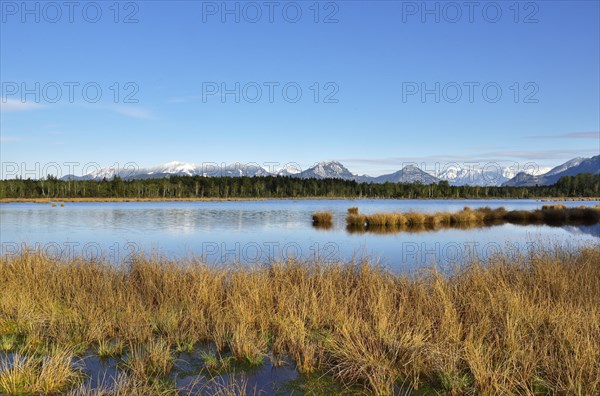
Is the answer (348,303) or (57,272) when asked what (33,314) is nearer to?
(57,272)

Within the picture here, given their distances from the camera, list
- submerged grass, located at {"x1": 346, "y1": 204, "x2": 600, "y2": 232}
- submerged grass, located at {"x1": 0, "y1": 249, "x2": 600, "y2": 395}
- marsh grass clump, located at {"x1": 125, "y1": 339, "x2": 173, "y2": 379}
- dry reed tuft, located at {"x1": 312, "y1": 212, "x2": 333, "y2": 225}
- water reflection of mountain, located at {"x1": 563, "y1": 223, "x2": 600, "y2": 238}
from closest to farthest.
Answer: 1. submerged grass, located at {"x1": 0, "y1": 249, "x2": 600, "y2": 395}
2. marsh grass clump, located at {"x1": 125, "y1": 339, "x2": 173, "y2": 379}
3. water reflection of mountain, located at {"x1": 563, "y1": 223, "x2": 600, "y2": 238}
4. submerged grass, located at {"x1": 346, "y1": 204, "x2": 600, "y2": 232}
5. dry reed tuft, located at {"x1": 312, "y1": 212, "x2": 333, "y2": 225}

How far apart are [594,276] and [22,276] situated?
15.6m

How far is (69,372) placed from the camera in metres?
6.38

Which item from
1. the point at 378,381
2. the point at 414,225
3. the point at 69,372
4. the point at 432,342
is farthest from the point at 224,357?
the point at 414,225

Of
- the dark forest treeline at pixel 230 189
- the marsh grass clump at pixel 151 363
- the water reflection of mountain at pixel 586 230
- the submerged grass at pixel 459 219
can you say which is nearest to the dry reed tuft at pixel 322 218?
the submerged grass at pixel 459 219

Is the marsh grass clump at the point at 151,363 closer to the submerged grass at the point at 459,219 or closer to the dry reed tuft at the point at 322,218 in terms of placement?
the submerged grass at the point at 459,219

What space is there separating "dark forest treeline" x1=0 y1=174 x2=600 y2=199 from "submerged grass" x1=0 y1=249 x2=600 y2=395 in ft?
451

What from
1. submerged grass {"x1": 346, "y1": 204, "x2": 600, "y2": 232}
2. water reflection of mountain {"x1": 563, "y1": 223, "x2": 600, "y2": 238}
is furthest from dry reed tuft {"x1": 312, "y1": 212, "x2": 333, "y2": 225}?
water reflection of mountain {"x1": 563, "y1": 223, "x2": 600, "y2": 238}

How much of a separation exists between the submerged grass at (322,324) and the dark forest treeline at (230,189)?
13760 cm

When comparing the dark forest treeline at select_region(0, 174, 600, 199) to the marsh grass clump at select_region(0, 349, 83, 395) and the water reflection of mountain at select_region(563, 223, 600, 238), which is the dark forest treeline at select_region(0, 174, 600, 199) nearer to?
the water reflection of mountain at select_region(563, 223, 600, 238)

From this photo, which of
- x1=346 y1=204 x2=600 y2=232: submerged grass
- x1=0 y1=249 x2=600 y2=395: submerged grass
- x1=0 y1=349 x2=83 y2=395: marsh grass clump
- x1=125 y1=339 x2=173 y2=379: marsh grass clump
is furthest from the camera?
x1=346 y1=204 x2=600 y2=232: submerged grass

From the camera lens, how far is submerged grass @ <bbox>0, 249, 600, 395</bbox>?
6137 mm

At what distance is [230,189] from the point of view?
168750mm

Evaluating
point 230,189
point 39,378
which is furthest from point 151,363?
point 230,189
